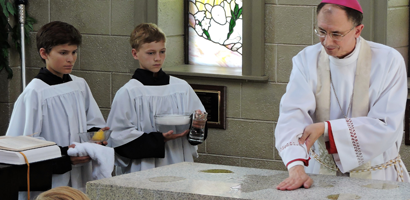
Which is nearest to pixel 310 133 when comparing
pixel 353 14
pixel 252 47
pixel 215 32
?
pixel 353 14

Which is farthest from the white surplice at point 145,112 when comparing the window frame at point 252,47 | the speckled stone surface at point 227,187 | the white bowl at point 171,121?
the window frame at point 252,47

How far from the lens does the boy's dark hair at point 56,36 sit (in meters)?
3.50

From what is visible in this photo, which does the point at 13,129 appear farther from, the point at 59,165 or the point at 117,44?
the point at 117,44

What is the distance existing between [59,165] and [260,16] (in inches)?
98.8

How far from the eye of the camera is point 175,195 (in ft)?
7.63

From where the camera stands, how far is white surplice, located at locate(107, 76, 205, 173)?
11.9ft

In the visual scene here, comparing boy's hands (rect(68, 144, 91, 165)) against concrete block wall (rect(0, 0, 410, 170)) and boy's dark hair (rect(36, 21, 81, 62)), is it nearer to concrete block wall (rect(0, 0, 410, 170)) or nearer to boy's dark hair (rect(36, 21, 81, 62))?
boy's dark hair (rect(36, 21, 81, 62))

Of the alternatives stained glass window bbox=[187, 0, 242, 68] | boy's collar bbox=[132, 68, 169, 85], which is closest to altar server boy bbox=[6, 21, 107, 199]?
boy's collar bbox=[132, 68, 169, 85]

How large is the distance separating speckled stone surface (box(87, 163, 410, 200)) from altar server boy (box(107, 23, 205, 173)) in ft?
2.80

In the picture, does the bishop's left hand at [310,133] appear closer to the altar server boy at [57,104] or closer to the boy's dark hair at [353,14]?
the boy's dark hair at [353,14]

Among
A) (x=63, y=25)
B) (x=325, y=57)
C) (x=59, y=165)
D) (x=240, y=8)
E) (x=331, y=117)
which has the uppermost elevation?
(x=240, y=8)

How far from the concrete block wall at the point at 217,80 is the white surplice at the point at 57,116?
1.95 metres

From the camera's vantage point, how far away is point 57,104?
3.48 metres

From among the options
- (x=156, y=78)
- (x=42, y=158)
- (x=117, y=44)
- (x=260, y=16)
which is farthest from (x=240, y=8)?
(x=42, y=158)
